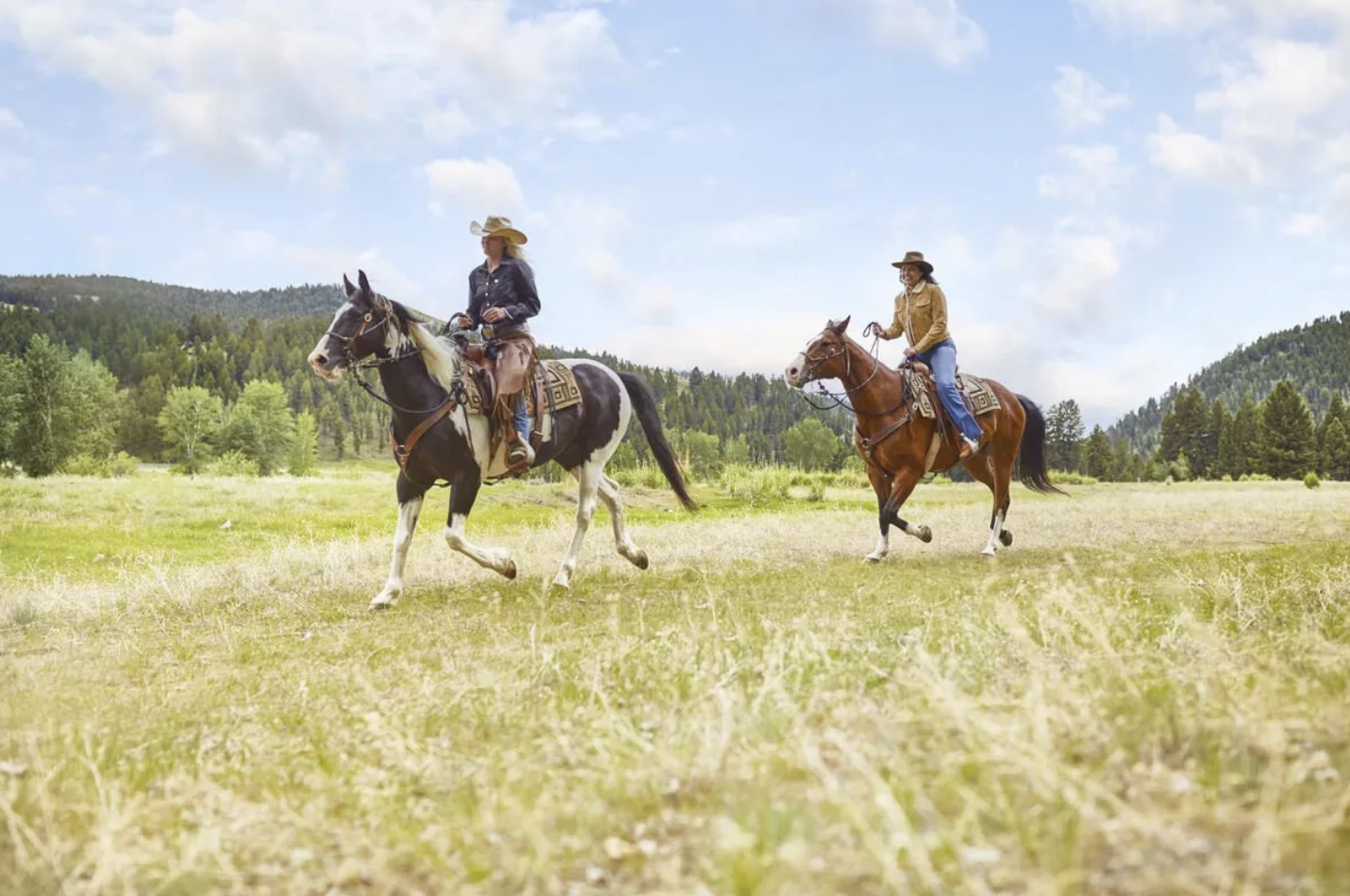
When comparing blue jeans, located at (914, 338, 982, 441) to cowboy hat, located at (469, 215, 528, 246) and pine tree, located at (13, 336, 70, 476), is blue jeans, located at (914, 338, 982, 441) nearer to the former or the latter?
cowboy hat, located at (469, 215, 528, 246)

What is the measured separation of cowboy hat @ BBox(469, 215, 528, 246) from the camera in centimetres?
924

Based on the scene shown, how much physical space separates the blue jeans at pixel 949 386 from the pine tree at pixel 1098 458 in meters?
86.3

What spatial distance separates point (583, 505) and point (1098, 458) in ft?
299

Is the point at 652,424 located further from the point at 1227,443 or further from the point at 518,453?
the point at 1227,443

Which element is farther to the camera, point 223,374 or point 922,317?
point 223,374

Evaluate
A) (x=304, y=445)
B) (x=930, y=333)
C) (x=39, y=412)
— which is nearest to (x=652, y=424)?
(x=930, y=333)

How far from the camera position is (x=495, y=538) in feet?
50.4

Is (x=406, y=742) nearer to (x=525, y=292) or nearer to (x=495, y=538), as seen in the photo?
(x=525, y=292)

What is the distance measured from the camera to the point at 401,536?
8.65m

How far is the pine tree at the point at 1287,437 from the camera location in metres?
72.2

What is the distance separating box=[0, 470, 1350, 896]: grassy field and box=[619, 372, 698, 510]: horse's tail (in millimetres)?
2826

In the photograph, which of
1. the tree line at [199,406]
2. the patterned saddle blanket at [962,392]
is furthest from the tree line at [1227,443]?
the patterned saddle blanket at [962,392]

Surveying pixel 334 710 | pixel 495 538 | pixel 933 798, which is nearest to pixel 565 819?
pixel 933 798

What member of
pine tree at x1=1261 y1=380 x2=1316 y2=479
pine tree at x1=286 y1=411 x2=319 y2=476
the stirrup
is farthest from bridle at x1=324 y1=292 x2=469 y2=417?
pine tree at x1=286 y1=411 x2=319 y2=476
